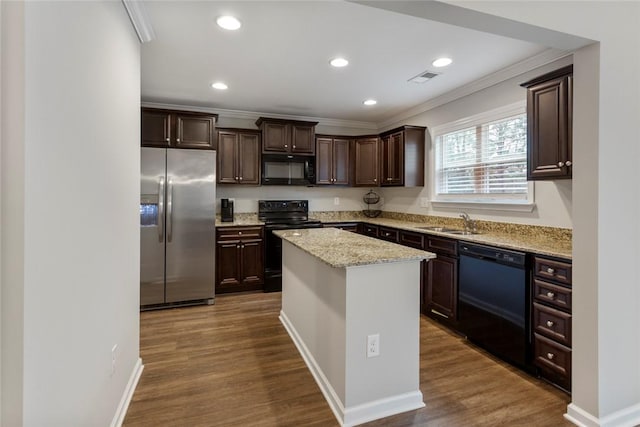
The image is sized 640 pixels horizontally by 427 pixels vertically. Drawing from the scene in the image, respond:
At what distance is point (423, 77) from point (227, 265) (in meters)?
3.14

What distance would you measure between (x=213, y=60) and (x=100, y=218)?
1.95 metres

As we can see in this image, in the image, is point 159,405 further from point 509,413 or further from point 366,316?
point 509,413

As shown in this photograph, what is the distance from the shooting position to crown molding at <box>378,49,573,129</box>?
2777mm

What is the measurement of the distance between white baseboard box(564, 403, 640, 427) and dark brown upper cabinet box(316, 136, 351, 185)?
12.2 ft

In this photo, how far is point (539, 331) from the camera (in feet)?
7.44

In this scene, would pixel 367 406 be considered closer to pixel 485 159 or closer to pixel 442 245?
pixel 442 245

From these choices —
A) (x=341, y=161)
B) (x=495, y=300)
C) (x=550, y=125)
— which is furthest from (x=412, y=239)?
(x=341, y=161)

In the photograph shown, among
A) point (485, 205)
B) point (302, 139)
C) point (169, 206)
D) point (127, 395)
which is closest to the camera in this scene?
point (127, 395)

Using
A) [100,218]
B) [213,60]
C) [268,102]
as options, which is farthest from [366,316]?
[268,102]

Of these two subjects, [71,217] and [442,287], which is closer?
[71,217]

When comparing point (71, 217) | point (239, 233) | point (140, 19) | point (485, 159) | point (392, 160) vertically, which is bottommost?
point (239, 233)

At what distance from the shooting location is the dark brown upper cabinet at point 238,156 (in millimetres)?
4449

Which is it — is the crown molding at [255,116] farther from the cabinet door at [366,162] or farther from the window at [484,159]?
the window at [484,159]

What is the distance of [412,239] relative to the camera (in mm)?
3656
